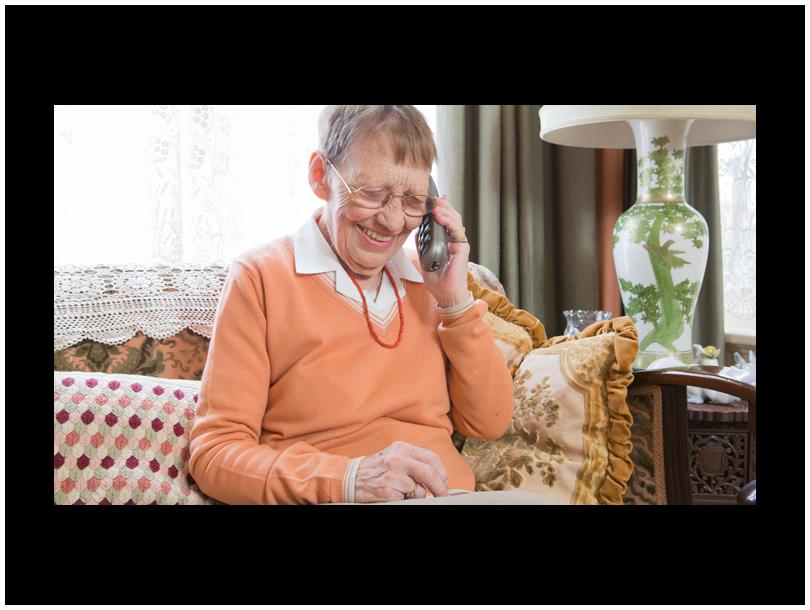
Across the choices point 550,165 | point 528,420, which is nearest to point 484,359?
point 528,420

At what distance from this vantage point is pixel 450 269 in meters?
1.11

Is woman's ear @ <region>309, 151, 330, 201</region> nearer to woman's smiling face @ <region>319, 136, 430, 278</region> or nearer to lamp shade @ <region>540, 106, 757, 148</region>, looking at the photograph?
woman's smiling face @ <region>319, 136, 430, 278</region>

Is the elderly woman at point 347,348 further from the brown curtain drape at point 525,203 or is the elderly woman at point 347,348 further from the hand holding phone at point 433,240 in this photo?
the brown curtain drape at point 525,203

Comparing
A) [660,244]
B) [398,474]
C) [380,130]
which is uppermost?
[380,130]

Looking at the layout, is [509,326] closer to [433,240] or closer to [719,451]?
[433,240]

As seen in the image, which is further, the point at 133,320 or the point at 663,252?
the point at 663,252

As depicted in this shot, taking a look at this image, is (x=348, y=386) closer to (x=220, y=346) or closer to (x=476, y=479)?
(x=220, y=346)

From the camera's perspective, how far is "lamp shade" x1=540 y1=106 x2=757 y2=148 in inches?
57.4

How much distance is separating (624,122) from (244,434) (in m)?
1.25

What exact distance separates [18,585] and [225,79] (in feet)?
2.16

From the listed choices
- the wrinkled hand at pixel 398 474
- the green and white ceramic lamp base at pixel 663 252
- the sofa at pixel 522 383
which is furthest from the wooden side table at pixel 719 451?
the wrinkled hand at pixel 398 474

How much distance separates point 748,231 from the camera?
2338mm

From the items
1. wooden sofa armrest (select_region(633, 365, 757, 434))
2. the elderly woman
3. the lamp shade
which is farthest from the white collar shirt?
the lamp shade

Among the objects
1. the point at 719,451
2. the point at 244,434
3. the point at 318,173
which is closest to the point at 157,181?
the point at 318,173
